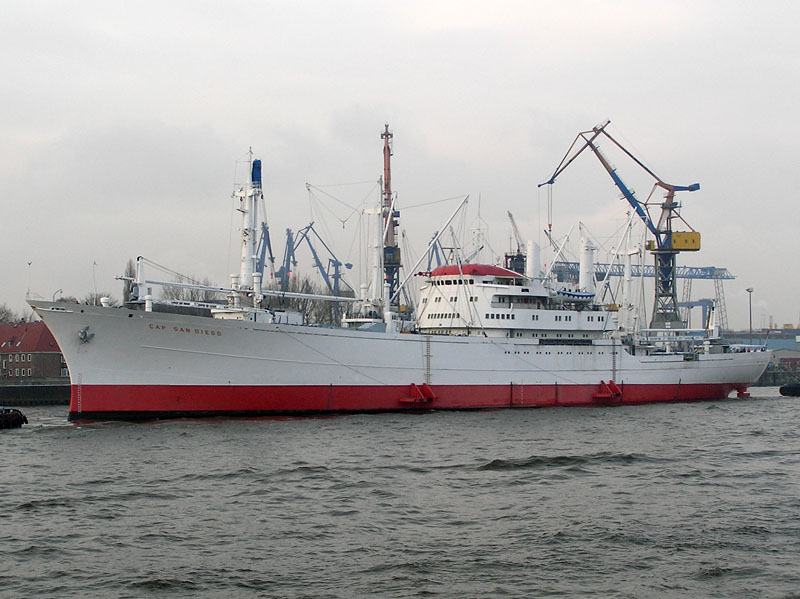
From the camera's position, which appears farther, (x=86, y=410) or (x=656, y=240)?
(x=656, y=240)

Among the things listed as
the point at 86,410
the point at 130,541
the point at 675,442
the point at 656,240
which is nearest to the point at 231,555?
the point at 130,541

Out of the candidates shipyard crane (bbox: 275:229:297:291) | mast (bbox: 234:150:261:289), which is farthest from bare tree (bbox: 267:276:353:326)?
mast (bbox: 234:150:261:289)

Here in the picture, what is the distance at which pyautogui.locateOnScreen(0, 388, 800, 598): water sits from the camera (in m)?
12.1

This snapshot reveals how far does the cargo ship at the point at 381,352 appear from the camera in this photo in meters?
30.1

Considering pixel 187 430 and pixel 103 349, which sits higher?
pixel 103 349

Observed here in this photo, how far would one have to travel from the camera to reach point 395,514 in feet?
52.9

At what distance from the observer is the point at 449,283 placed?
40969 mm

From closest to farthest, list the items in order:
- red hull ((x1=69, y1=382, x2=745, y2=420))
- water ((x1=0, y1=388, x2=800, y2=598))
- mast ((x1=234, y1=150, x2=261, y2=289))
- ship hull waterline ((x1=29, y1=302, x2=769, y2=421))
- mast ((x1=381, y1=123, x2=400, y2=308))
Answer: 1. water ((x1=0, y1=388, x2=800, y2=598))
2. ship hull waterline ((x1=29, y1=302, x2=769, y2=421))
3. red hull ((x1=69, y1=382, x2=745, y2=420))
4. mast ((x1=234, y1=150, x2=261, y2=289))
5. mast ((x1=381, y1=123, x2=400, y2=308))

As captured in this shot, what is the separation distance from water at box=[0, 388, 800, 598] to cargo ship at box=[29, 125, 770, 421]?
128 inches

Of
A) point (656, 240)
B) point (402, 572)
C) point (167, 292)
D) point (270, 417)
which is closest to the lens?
point (402, 572)

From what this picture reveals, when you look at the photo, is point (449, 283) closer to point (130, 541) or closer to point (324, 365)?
point (324, 365)

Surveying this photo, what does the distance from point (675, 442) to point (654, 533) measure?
12.2 meters

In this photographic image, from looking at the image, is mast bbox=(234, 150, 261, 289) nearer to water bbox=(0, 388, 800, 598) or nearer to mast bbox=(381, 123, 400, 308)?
water bbox=(0, 388, 800, 598)

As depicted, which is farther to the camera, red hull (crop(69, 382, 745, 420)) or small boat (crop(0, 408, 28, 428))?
small boat (crop(0, 408, 28, 428))
